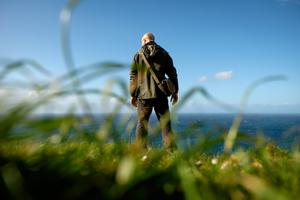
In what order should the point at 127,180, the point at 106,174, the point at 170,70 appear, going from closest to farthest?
1. the point at 127,180
2. the point at 106,174
3. the point at 170,70

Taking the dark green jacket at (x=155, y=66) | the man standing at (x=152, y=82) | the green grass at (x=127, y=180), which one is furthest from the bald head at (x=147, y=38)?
the green grass at (x=127, y=180)

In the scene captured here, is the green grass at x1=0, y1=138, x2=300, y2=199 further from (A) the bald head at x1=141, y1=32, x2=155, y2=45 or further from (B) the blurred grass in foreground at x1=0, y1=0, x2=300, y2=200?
(A) the bald head at x1=141, y1=32, x2=155, y2=45

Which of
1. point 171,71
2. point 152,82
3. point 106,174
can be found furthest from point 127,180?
point 171,71

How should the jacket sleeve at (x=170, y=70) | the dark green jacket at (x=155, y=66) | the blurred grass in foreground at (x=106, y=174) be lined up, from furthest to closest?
1. the jacket sleeve at (x=170, y=70)
2. the dark green jacket at (x=155, y=66)
3. the blurred grass in foreground at (x=106, y=174)

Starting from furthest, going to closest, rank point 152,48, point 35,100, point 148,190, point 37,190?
point 152,48 → point 148,190 → point 37,190 → point 35,100

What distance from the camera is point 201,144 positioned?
1277 millimetres

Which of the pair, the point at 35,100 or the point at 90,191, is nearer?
the point at 35,100

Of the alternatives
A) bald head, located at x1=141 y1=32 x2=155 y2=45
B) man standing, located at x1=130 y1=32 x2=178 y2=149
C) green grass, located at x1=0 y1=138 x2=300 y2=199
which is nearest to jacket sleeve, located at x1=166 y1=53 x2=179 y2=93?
man standing, located at x1=130 y1=32 x2=178 y2=149

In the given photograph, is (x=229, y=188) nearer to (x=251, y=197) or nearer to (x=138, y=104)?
(x=251, y=197)

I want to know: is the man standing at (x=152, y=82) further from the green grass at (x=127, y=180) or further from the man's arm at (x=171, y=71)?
the green grass at (x=127, y=180)

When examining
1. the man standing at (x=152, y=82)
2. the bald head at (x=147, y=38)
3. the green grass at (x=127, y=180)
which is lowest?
the green grass at (x=127, y=180)

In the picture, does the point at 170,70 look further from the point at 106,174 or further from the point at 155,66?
the point at 106,174

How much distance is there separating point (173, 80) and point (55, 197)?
5.79 m

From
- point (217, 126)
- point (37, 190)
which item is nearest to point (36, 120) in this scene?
point (37, 190)
